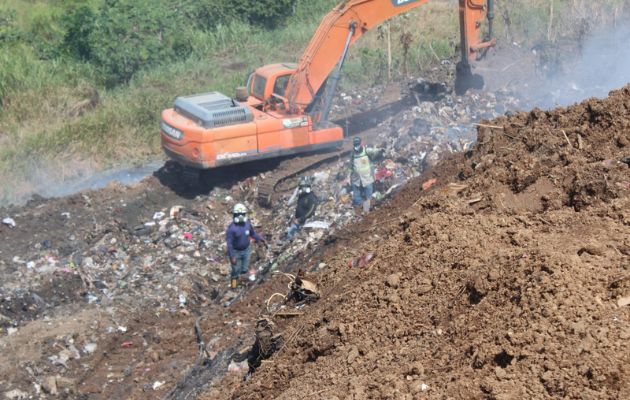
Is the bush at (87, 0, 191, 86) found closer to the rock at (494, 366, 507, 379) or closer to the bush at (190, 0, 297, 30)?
the bush at (190, 0, 297, 30)

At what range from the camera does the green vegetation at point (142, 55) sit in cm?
1847

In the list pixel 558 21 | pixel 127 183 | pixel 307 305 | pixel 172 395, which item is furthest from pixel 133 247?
pixel 558 21

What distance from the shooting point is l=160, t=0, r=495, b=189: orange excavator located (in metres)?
15.1

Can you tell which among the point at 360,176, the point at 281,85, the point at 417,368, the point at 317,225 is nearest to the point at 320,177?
the point at 360,176

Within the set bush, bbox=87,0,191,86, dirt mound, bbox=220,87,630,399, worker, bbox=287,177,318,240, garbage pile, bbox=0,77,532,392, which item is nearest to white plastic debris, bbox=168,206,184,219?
garbage pile, bbox=0,77,532,392

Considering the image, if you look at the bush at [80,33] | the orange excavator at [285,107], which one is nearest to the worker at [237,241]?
the orange excavator at [285,107]

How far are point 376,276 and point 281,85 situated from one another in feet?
30.1

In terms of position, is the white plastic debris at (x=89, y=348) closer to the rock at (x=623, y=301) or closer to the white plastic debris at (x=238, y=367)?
the white plastic debris at (x=238, y=367)

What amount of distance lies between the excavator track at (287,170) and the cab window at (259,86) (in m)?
1.42

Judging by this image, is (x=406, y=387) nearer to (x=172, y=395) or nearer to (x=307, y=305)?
(x=307, y=305)

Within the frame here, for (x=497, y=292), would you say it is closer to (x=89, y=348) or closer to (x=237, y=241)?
(x=89, y=348)

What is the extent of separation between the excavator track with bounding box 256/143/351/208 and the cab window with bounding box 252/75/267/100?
4.66 feet

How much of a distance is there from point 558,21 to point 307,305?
16.5 meters

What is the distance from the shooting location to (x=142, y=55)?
71.7ft
